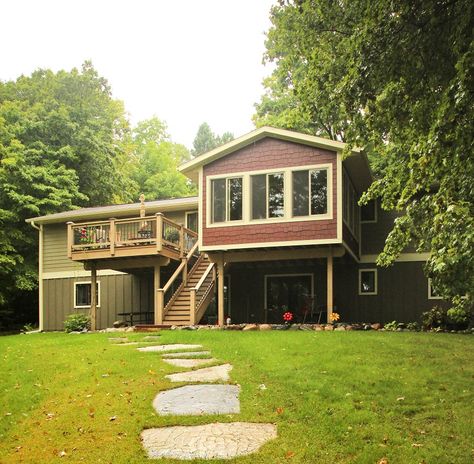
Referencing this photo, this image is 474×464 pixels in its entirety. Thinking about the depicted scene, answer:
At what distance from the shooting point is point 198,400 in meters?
6.89

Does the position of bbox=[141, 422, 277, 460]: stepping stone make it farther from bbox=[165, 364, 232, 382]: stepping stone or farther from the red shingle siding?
the red shingle siding

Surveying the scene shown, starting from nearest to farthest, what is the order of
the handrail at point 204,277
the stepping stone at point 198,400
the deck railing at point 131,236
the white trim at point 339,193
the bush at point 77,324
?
the stepping stone at point 198,400 → the white trim at point 339,193 → the handrail at point 204,277 → the deck railing at point 131,236 → the bush at point 77,324

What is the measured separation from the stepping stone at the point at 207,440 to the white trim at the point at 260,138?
1066cm

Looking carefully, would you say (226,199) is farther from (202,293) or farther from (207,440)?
(207,440)

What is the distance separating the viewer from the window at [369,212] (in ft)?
63.1

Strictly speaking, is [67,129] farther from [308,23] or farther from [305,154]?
[308,23]

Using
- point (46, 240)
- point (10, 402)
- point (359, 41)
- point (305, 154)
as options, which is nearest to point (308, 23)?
point (359, 41)

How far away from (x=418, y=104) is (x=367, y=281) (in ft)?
41.2

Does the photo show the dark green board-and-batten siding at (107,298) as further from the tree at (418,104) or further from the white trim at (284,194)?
the tree at (418,104)

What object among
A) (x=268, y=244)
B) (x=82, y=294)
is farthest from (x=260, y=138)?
(x=82, y=294)

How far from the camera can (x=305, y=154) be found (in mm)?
15961

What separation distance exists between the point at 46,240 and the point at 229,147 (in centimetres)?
1084

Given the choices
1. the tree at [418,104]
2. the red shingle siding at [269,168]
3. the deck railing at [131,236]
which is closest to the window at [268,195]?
the red shingle siding at [269,168]

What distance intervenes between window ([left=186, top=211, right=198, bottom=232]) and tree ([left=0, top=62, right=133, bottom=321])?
7.75m
